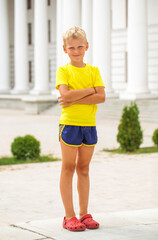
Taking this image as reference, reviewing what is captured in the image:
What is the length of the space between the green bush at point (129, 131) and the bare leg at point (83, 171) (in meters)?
9.09

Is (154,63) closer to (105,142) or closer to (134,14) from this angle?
(134,14)

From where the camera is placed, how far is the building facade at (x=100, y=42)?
3184 centimetres

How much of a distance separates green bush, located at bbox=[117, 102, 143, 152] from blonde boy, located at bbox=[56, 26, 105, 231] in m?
9.20

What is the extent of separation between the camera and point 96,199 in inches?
348

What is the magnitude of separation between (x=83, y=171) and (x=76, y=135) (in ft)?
1.52

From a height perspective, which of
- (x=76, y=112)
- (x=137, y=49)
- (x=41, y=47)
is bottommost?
(x=76, y=112)

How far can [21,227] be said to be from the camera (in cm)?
624

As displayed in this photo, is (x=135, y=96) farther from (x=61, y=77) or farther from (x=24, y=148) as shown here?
(x=61, y=77)

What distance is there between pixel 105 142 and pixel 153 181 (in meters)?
7.69

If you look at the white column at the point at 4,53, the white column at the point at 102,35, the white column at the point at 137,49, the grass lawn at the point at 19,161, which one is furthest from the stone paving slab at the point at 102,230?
the white column at the point at 4,53

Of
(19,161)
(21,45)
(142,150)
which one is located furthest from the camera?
(21,45)

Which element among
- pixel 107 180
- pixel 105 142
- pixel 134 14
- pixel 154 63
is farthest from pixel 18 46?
pixel 107 180

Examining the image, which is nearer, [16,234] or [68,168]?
[16,234]

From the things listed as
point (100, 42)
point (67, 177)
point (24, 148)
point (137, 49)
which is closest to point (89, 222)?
point (67, 177)
